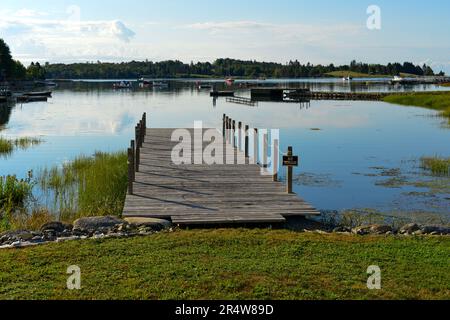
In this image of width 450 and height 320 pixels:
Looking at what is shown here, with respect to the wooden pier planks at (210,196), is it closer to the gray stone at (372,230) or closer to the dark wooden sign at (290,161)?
the dark wooden sign at (290,161)

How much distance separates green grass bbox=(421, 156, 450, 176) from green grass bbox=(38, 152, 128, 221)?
43.9 feet

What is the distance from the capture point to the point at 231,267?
880 centimetres

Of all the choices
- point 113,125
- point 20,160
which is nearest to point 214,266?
point 20,160

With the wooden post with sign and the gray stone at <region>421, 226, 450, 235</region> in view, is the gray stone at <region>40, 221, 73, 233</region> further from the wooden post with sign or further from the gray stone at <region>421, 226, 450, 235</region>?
the gray stone at <region>421, 226, 450, 235</region>

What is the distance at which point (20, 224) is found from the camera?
1469 centimetres

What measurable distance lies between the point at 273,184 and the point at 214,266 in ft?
28.7

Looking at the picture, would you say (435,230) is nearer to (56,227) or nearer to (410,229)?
(410,229)

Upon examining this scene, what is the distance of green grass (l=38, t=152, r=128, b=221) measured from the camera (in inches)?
670

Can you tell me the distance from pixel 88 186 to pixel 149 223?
7.62 m

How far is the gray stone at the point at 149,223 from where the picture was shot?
1263 centimetres

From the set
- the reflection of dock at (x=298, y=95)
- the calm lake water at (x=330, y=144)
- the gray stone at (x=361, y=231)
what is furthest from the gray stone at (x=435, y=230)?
the reflection of dock at (x=298, y=95)

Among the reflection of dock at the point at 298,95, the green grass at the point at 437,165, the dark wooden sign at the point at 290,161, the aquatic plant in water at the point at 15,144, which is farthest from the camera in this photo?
the reflection of dock at the point at 298,95

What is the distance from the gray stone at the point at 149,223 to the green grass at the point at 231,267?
3.94ft
